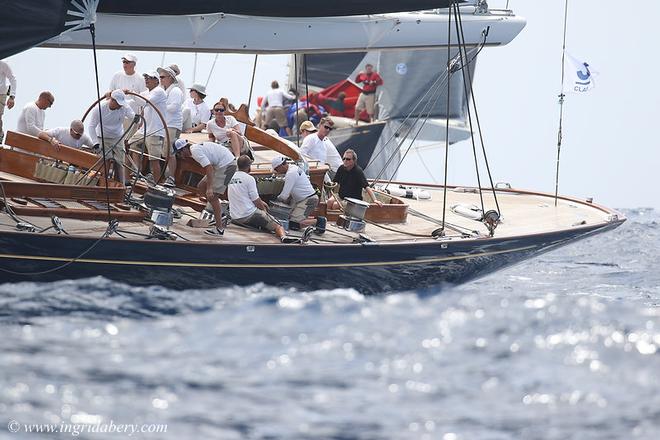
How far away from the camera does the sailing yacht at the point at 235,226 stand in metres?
16.5

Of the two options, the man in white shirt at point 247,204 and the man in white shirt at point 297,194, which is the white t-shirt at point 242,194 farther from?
the man in white shirt at point 297,194

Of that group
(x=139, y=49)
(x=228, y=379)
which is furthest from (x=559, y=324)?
(x=139, y=49)

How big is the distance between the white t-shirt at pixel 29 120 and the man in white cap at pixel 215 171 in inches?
77.1

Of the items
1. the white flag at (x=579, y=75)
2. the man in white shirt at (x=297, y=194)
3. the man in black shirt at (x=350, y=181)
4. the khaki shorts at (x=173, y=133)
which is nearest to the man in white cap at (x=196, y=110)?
the khaki shorts at (x=173, y=133)

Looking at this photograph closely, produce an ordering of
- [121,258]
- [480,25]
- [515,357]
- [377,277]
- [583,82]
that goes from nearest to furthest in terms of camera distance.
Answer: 1. [515,357]
2. [121,258]
3. [377,277]
4. [480,25]
5. [583,82]

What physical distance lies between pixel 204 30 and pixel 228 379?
17.9ft

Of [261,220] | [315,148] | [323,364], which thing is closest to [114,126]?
[261,220]

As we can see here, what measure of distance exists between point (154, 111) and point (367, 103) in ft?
47.9

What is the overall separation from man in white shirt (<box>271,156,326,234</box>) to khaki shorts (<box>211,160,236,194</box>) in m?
0.49

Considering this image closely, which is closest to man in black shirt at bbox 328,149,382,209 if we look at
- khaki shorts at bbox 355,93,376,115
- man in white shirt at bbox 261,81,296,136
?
man in white shirt at bbox 261,81,296,136

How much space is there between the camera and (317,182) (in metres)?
19.1

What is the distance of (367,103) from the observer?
109 feet

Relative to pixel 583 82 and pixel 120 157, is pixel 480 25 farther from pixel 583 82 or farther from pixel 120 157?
pixel 120 157

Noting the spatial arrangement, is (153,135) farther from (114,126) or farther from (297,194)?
(297,194)
